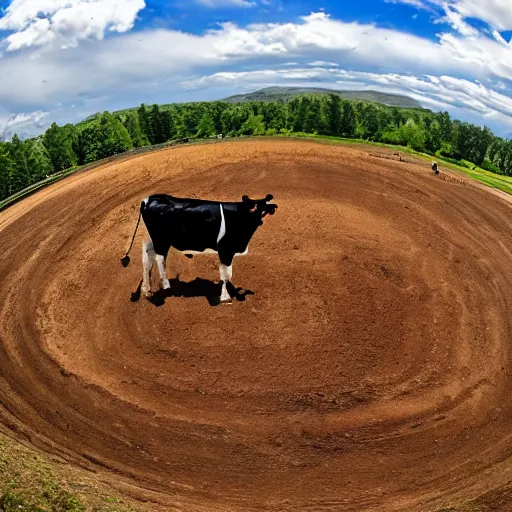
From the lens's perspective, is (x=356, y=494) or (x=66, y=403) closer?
(x=356, y=494)

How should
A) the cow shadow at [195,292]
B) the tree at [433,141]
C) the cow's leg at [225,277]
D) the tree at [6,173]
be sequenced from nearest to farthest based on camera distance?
the cow's leg at [225,277] → the cow shadow at [195,292] → the tree at [6,173] → the tree at [433,141]

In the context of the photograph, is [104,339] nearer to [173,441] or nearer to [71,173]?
[173,441]

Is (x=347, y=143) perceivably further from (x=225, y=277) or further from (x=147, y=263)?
(x=147, y=263)

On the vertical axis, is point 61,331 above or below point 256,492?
above

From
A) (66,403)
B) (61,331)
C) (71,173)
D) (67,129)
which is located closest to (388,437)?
(66,403)

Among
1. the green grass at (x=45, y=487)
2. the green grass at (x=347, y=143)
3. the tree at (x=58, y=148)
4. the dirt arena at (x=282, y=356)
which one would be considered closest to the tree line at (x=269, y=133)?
the tree at (x=58, y=148)

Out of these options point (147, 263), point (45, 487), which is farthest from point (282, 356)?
point (45, 487)

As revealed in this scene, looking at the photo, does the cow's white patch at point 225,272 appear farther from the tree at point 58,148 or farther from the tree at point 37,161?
the tree at point 58,148
